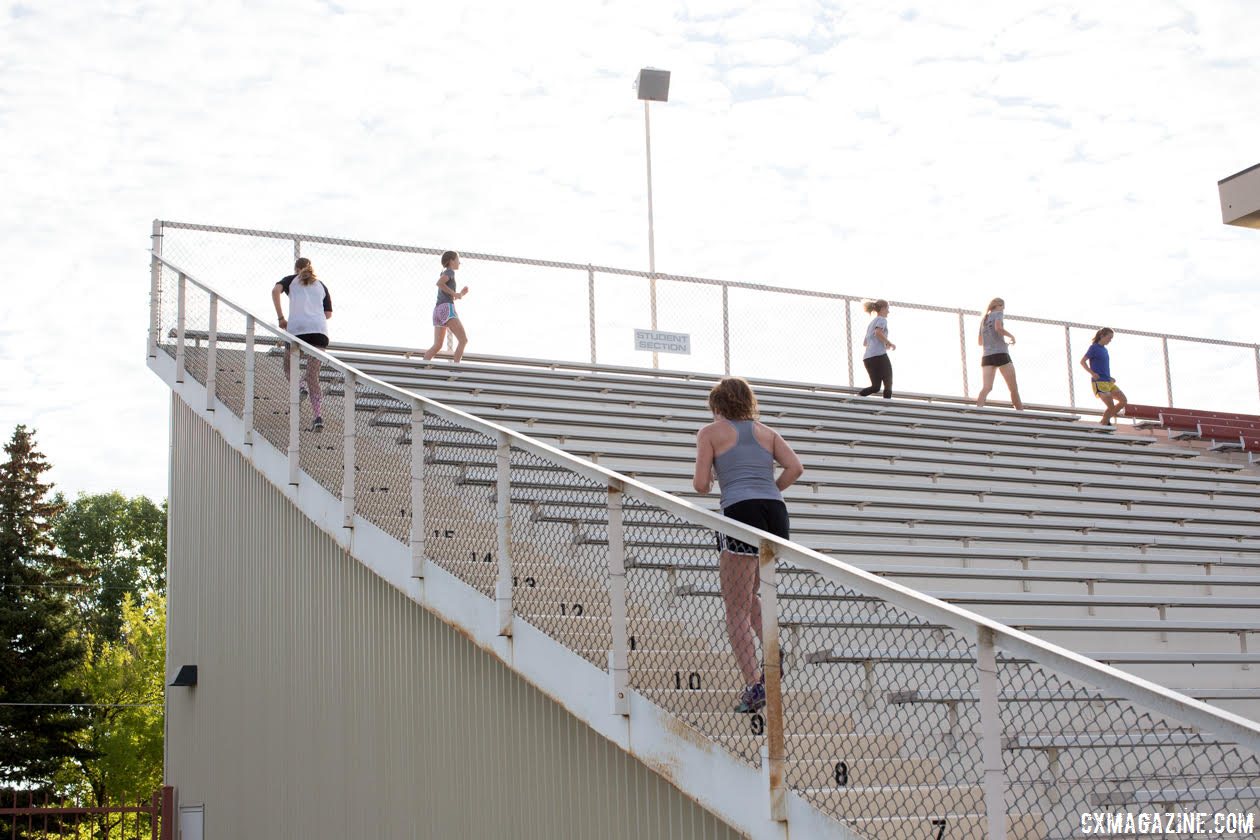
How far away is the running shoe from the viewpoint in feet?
18.0

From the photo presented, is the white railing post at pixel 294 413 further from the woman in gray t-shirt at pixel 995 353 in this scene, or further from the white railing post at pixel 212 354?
the woman in gray t-shirt at pixel 995 353

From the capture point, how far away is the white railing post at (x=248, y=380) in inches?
432

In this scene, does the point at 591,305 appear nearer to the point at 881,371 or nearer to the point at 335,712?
the point at 881,371

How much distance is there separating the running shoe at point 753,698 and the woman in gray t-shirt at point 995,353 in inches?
460

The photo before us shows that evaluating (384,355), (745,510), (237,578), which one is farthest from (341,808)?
(384,355)

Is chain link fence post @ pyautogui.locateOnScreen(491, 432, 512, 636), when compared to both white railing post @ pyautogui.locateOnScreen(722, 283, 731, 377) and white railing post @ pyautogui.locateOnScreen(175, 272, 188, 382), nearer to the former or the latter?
white railing post @ pyautogui.locateOnScreen(175, 272, 188, 382)

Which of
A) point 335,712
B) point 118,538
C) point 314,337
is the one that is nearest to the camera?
point 335,712

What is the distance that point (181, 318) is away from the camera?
42.1 feet

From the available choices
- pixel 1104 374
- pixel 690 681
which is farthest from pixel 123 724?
pixel 690 681

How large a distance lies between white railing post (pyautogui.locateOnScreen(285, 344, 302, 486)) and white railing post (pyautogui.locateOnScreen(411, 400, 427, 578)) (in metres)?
2.15

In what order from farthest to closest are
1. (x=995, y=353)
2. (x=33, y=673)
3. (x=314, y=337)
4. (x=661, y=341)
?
(x=33, y=673) < (x=995, y=353) < (x=661, y=341) < (x=314, y=337)

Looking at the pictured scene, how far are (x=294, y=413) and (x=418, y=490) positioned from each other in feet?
7.86

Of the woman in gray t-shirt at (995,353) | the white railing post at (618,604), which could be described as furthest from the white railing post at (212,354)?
the woman in gray t-shirt at (995,353)

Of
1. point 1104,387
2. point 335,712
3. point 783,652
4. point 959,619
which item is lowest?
point 335,712
